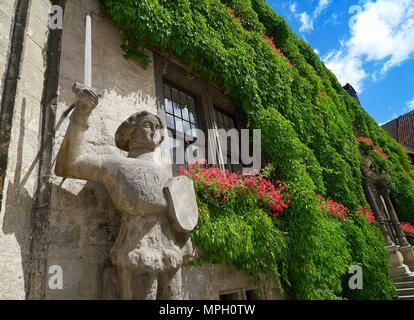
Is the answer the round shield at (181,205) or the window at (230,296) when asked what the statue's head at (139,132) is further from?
the window at (230,296)

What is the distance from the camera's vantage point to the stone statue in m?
2.00

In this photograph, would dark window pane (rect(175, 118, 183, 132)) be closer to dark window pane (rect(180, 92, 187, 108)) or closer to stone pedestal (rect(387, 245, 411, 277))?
dark window pane (rect(180, 92, 187, 108))

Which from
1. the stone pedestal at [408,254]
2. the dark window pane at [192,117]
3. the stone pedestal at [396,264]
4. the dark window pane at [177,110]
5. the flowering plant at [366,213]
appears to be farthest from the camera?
the stone pedestal at [408,254]

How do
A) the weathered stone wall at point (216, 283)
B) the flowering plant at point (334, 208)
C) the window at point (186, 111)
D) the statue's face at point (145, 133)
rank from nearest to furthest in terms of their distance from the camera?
the statue's face at point (145, 133) → the weathered stone wall at point (216, 283) → the window at point (186, 111) → the flowering plant at point (334, 208)

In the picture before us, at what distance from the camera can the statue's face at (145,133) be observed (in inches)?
94.0

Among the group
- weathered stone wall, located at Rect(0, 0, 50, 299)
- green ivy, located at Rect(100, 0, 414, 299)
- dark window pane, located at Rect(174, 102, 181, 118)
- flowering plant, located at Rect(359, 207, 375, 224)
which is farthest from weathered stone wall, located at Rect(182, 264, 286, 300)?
flowering plant, located at Rect(359, 207, 375, 224)

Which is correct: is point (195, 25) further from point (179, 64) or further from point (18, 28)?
point (18, 28)

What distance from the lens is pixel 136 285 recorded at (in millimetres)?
1986

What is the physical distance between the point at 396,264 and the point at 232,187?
7.87 meters

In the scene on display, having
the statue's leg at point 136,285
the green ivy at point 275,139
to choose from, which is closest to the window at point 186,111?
the green ivy at point 275,139

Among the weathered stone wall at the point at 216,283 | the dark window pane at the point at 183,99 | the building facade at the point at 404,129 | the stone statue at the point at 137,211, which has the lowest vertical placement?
the weathered stone wall at the point at 216,283

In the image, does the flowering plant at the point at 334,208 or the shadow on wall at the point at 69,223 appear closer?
the shadow on wall at the point at 69,223

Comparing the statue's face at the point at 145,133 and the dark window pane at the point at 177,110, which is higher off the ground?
the dark window pane at the point at 177,110

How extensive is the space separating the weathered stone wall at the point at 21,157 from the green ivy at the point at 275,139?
48.2 inches
